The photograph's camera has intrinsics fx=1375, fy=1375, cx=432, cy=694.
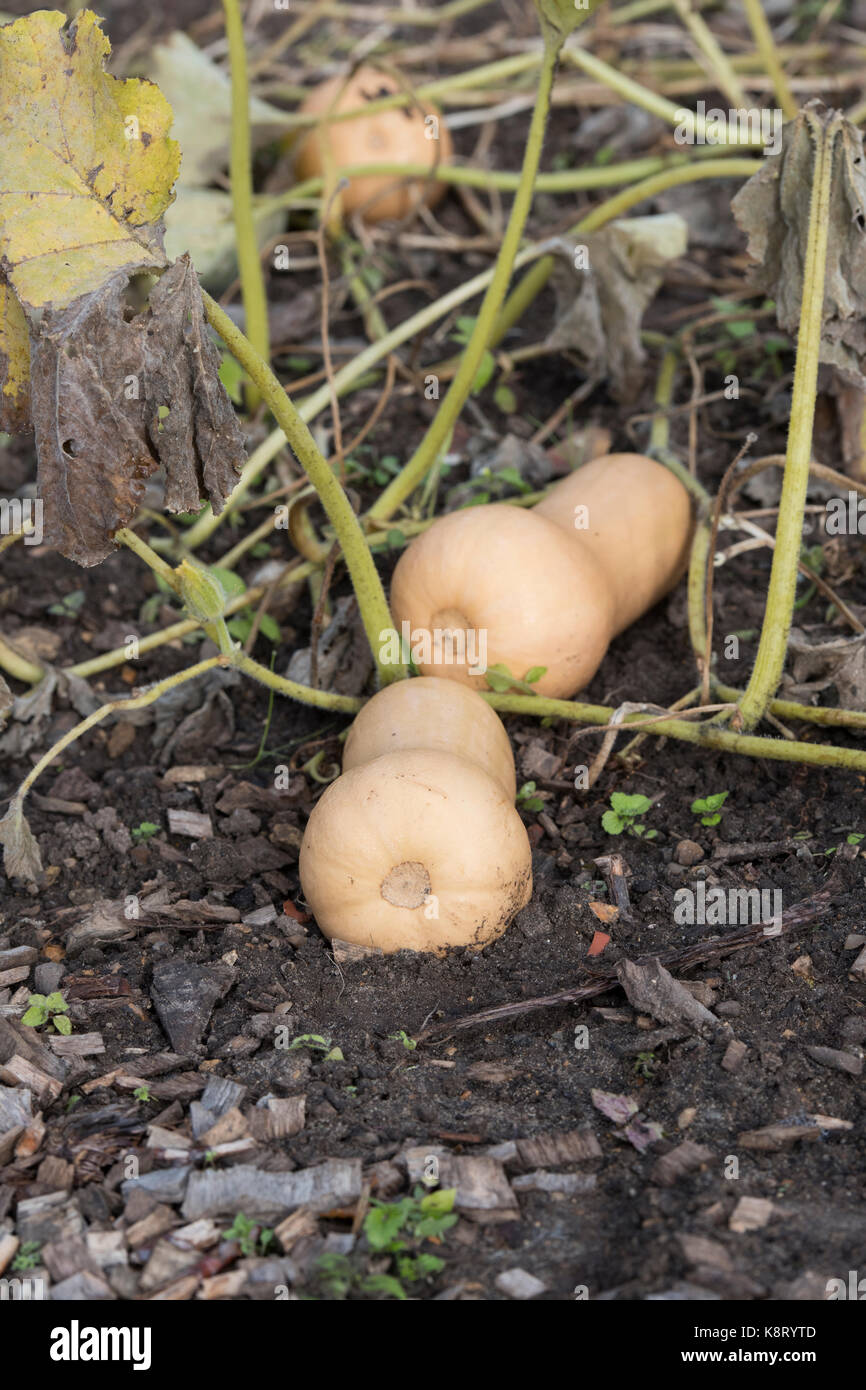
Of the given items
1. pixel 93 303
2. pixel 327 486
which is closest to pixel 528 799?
pixel 327 486

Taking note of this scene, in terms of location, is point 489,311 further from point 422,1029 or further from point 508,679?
point 422,1029

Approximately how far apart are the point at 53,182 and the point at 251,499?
1519 mm

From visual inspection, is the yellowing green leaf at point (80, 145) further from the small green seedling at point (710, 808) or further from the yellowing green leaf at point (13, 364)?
the small green seedling at point (710, 808)

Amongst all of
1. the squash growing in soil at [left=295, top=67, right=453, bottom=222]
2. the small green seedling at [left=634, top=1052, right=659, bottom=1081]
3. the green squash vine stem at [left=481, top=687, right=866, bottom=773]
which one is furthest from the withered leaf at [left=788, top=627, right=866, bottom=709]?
the squash growing in soil at [left=295, top=67, right=453, bottom=222]

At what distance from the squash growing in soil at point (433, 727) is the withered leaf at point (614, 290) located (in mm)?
1312

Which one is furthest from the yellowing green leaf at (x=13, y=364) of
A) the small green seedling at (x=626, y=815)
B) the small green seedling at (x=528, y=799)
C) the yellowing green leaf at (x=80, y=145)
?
the small green seedling at (x=626, y=815)

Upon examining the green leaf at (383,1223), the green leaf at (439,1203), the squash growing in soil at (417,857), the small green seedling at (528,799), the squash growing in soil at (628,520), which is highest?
the squash growing in soil at (628,520)

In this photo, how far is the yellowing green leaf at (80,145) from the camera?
2.27 metres

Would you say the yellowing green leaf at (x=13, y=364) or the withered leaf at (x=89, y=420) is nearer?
the withered leaf at (x=89, y=420)

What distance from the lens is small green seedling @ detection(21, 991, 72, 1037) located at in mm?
2322

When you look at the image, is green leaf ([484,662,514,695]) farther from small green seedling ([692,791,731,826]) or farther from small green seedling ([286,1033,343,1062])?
small green seedling ([286,1033,343,1062])

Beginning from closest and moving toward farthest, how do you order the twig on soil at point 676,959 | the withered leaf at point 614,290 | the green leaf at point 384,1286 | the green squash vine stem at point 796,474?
the green leaf at point 384,1286 < the twig on soil at point 676,959 < the green squash vine stem at point 796,474 < the withered leaf at point 614,290

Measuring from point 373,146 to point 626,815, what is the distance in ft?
9.18

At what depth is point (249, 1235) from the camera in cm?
190
